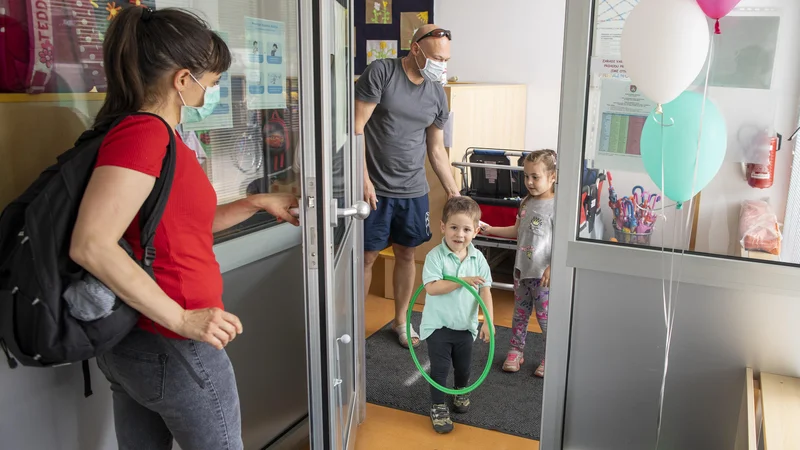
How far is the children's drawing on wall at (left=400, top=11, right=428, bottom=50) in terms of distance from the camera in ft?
17.4

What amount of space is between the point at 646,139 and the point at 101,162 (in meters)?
1.34

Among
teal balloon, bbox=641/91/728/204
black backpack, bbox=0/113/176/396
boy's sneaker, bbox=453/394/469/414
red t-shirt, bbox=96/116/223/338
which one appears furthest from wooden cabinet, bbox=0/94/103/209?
boy's sneaker, bbox=453/394/469/414

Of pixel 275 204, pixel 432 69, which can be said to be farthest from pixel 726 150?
pixel 432 69

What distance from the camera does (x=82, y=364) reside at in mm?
1501

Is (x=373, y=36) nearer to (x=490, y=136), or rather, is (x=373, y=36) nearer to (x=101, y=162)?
(x=490, y=136)

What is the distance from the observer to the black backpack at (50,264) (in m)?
1.13

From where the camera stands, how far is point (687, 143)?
5.53 feet

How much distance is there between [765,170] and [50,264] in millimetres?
1682

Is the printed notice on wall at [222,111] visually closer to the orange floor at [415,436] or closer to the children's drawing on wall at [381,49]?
the orange floor at [415,436]

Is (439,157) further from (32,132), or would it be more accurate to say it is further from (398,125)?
(32,132)

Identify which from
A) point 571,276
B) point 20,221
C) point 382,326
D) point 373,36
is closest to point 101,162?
point 20,221

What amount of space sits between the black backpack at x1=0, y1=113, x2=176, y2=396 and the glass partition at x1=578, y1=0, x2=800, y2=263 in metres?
1.21

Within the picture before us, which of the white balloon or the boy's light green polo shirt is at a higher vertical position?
the white balloon

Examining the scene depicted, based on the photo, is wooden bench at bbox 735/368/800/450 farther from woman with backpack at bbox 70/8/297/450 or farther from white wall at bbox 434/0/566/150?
white wall at bbox 434/0/566/150
